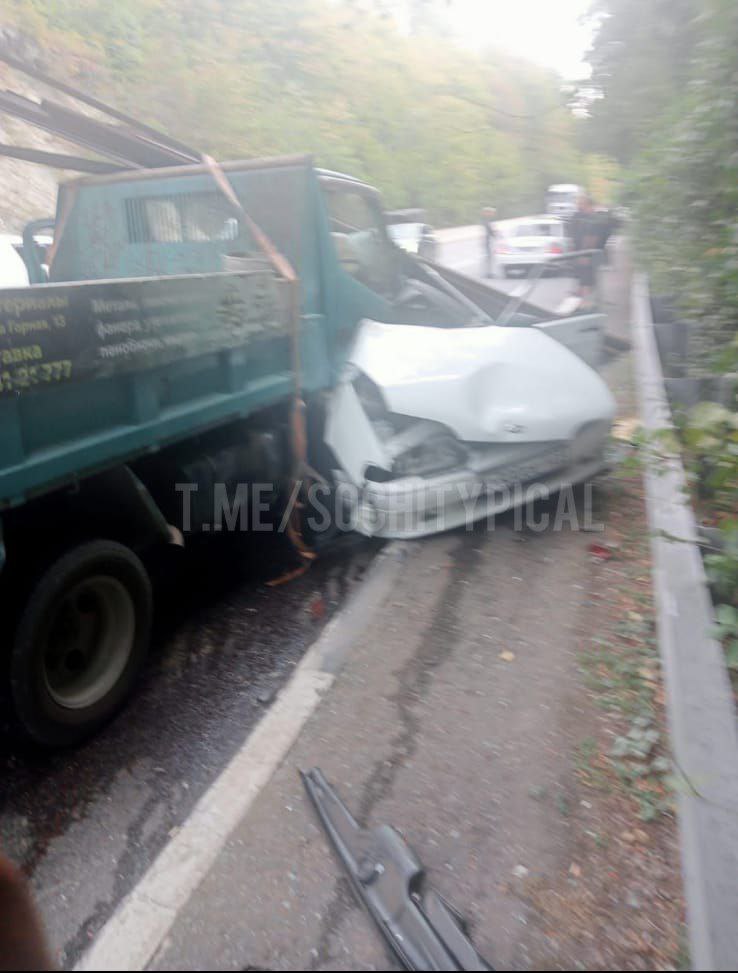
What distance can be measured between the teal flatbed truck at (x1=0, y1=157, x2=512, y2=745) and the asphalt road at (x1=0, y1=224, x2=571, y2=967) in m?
0.20

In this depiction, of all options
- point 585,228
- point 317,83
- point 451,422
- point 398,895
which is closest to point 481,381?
point 451,422

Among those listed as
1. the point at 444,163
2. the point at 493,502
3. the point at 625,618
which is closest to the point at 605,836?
the point at 625,618

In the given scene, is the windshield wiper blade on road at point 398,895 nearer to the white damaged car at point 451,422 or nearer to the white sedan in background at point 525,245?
the white damaged car at point 451,422

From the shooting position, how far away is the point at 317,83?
27688 mm

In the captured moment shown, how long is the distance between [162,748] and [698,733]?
80.8 inches

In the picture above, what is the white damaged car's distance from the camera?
447 centimetres

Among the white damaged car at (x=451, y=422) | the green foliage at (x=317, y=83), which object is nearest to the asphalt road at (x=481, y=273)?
the white damaged car at (x=451, y=422)

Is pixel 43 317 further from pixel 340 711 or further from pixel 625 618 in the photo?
pixel 625 618

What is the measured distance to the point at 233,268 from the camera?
183 inches

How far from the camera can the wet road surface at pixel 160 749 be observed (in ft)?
8.58

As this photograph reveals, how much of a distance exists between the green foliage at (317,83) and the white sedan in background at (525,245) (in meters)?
2.14

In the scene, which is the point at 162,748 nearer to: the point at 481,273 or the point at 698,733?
the point at 698,733

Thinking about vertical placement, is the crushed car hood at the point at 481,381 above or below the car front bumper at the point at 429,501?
above

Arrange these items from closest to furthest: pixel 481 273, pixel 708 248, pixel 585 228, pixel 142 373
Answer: pixel 142 373
pixel 708 248
pixel 585 228
pixel 481 273
